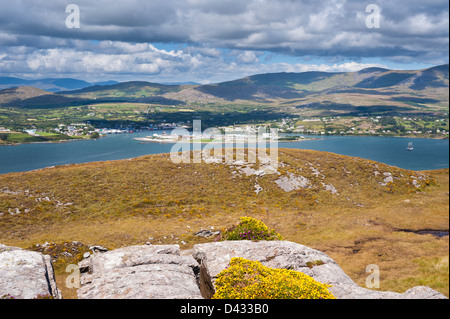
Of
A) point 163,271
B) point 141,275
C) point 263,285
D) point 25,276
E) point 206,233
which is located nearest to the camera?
point 263,285

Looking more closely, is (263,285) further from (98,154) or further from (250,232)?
(98,154)

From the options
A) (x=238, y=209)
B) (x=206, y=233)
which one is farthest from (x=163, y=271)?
(x=238, y=209)

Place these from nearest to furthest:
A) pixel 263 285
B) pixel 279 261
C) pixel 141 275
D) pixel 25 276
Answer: pixel 263 285
pixel 25 276
pixel 141 275
pixel 279 261

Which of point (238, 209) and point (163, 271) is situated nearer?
point (163, 271)

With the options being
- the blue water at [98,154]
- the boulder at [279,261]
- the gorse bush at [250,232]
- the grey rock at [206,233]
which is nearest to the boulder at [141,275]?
the boulder at [279,261]

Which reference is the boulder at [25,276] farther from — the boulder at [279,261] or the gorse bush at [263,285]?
the gorse bush at [263,285]

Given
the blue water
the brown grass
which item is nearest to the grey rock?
the brown grass
